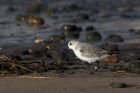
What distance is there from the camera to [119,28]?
15.5 meters

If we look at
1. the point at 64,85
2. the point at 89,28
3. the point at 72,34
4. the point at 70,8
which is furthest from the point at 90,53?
the point at 70,8

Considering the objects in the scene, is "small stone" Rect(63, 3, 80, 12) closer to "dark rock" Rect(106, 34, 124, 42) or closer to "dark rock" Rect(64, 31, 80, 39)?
"dark rock" Rect(64, 31, 80, 39)

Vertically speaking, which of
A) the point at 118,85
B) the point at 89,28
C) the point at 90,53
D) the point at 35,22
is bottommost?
the point at 118,85

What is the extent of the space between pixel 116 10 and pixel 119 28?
508 cm

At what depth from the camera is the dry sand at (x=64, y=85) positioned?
795 cm

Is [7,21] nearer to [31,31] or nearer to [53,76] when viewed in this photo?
[31,31]

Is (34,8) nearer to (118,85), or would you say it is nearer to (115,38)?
(115,38)

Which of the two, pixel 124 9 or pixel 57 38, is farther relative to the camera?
pixel 124 9

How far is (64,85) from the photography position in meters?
8.29

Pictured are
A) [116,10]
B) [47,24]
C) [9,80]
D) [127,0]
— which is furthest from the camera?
[127,0]

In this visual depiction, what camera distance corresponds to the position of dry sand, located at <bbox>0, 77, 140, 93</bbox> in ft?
26.1

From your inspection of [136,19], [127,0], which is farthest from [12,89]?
[127,0]

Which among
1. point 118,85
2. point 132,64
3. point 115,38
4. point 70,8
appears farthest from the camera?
point 70,8

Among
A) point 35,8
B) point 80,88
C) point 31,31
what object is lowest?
point 80,88
